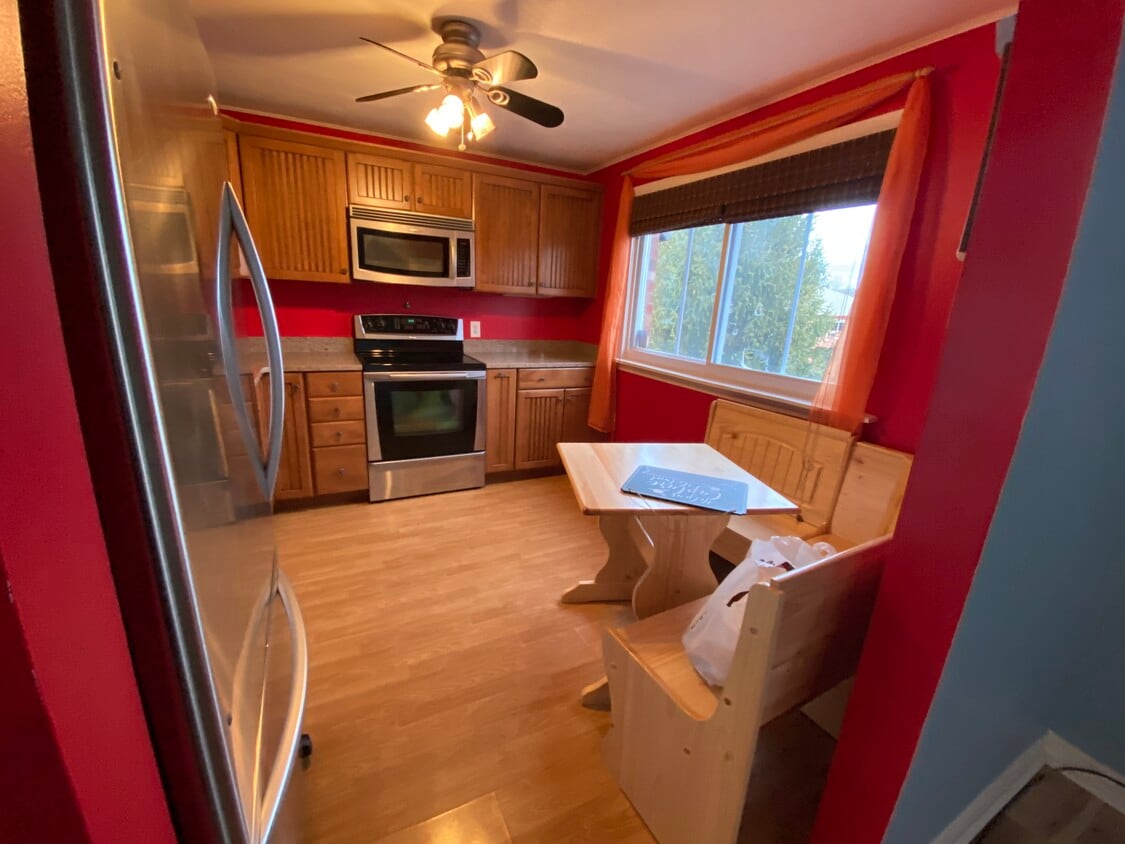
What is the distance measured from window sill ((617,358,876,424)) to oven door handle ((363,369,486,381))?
40.1 inches

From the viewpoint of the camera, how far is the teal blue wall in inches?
29.5

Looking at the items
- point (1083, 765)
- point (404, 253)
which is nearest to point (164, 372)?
point (1083, 765)

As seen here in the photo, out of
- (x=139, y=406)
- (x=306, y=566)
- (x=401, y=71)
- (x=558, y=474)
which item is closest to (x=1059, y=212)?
(x=139, y=406)

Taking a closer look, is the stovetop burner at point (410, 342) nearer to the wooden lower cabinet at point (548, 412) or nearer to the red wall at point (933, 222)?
the wooden lower cabinet at point (548, 412)

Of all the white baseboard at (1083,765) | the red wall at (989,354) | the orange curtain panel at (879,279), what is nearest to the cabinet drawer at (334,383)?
the orange curtain panel at (879,279)

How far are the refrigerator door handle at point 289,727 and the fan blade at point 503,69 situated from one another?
179 centimetres

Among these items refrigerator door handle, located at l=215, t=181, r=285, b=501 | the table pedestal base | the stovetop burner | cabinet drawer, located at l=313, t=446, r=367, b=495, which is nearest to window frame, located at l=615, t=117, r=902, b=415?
the table pedestal base

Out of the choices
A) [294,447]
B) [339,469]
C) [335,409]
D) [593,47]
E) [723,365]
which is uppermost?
[593,47]

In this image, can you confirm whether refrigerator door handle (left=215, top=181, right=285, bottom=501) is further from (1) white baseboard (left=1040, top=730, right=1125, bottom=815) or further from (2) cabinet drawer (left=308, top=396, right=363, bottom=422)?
(1) white baseboard (left=1040, top=730, right=1125, bottom=815)

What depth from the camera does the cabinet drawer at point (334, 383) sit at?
272cm

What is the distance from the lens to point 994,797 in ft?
4.29

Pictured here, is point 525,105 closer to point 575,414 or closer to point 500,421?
point 500,421

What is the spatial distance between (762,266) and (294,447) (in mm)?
2810

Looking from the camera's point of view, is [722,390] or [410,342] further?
[410,342]
